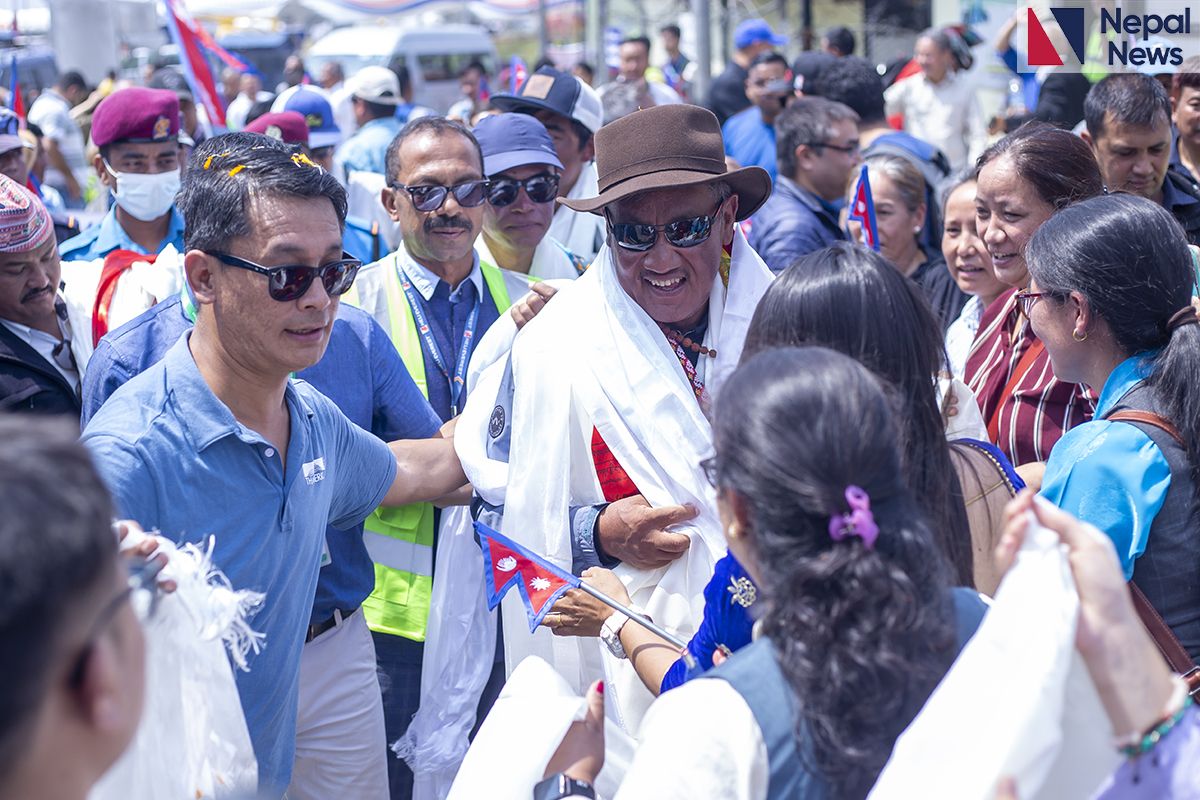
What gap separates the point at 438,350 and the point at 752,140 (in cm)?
485

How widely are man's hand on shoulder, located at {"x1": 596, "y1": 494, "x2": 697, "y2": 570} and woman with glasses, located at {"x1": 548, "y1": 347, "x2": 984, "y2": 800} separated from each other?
1167 mm

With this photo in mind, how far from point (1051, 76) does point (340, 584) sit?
5.96 metres

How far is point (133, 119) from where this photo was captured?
5.18 metres

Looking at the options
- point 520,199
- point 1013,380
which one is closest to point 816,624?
point 1013,380

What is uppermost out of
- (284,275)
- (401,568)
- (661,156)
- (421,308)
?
(661,156)

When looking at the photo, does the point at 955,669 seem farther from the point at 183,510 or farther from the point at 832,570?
the point at 183,510

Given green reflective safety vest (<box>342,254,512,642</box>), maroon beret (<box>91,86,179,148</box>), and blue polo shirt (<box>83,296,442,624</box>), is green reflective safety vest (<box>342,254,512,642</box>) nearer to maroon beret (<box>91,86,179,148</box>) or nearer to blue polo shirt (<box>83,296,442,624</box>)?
blue polo shirt (<box>83,296,442,624</box>)

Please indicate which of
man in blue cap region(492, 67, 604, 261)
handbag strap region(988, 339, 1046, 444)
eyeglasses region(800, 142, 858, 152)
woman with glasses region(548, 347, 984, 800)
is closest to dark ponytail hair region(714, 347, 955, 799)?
woman with glasses region(548, 347, 984, 800)

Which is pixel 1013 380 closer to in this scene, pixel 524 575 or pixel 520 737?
pixel 524 575

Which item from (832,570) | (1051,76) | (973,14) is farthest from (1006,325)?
(973,14)

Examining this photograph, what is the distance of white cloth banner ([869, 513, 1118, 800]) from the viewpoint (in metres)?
1.46

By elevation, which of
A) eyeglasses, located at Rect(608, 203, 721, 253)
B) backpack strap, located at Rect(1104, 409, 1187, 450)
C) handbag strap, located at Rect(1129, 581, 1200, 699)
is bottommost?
handbag strap, located at Rect(1129, 581, 1200, 699)

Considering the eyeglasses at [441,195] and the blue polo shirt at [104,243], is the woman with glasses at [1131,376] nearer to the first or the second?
the eyeglasses at [441,195]

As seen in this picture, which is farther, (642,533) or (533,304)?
(533,304)
